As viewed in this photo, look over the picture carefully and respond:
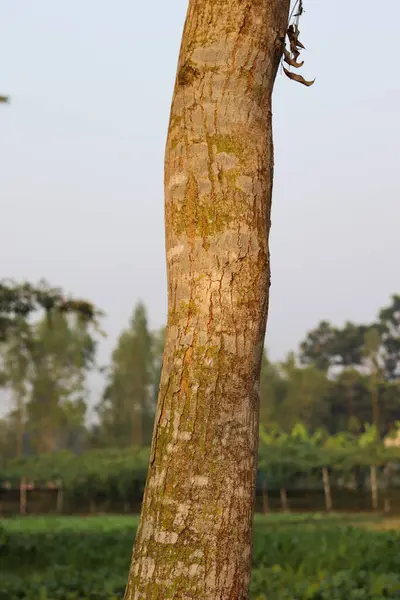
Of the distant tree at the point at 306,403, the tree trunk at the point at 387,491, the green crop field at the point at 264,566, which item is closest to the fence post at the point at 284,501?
the tree trunk at the point at 387,491

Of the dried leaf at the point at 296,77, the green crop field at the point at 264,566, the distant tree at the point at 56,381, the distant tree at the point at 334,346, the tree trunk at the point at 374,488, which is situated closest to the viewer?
the dried leaf at the point at 296,77

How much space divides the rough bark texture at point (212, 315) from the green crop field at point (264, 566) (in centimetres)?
550

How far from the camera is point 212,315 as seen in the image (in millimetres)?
3668

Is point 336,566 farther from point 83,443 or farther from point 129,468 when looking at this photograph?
point 83,443

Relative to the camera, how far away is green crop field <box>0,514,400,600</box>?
9.12 m

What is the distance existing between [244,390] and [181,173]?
0.97 m

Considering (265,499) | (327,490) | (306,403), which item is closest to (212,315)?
(265,499)

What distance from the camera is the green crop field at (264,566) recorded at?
9125mm

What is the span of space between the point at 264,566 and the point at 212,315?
9185mm

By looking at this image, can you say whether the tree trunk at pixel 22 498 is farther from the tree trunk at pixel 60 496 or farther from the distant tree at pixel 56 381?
the distant tree at pixel 56 381

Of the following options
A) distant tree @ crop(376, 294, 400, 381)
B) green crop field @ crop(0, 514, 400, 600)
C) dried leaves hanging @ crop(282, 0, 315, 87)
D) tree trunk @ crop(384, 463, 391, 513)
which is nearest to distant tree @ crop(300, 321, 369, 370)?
distant tree @ crop(376, 294, 400, 381)

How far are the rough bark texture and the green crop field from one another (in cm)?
550

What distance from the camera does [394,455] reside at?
3484 centimetres

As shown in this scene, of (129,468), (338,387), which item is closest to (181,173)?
(129,468)
